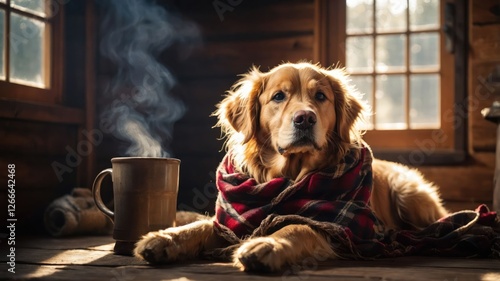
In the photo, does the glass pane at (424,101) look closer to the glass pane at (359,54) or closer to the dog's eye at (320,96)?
the glass pane at (359,54)

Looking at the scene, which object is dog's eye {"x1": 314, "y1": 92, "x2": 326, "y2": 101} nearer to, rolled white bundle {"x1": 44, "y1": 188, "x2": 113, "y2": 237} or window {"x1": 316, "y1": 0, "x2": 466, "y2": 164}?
window {"x1": 316, "y1": 0, "x2": 466, "y2": 164}

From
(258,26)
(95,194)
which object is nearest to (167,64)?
(258,26)

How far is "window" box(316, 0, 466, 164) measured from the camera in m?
3.69

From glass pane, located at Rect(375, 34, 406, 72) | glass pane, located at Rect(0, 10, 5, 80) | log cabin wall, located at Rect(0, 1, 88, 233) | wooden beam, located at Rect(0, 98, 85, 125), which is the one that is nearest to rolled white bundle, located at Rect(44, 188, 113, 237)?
log cabin wall, located at Rect(0, 1, 88, 233)

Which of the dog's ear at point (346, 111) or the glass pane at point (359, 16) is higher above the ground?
the glass pane at point (359, 16)

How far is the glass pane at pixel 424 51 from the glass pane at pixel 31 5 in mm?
2335

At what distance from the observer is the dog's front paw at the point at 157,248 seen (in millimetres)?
1972

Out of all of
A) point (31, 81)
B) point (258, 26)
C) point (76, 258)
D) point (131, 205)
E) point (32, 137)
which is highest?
point (258, 26)

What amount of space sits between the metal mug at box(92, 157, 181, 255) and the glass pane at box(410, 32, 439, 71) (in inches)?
85.3

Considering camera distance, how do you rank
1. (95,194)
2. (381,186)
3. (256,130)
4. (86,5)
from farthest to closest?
(86,5), (381,186), (256,130), (95,194)

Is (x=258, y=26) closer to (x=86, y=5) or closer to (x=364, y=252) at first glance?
(x=86, y=5)

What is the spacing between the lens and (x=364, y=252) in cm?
223

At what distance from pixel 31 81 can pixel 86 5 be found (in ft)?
2.29

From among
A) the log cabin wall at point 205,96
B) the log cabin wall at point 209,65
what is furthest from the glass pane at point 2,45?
the log cabin wall at point 209,65
